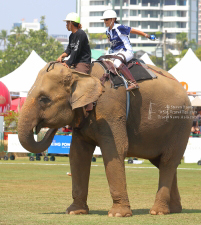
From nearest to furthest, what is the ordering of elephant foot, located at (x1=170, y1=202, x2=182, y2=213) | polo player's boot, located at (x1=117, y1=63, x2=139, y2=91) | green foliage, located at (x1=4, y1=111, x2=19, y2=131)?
polo player's boot, located at (x1=117, y1=63, x2=139, y2=91) → elephant foot, located at (x1=170, y1=202, x2=182, y2=213) → green foliage, located at (x1=4, y1=111, x2=19, y2=131)

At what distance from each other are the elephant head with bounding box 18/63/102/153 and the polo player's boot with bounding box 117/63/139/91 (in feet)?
2.05

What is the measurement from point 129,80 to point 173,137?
167 centimetres

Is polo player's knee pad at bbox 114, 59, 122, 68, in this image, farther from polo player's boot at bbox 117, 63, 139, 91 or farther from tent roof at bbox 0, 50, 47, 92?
tent roof at bbox 0, 50, 47, 92

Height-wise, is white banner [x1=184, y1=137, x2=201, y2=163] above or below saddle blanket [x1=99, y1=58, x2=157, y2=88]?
below

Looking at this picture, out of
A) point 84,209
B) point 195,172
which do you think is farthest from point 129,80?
point 195,172

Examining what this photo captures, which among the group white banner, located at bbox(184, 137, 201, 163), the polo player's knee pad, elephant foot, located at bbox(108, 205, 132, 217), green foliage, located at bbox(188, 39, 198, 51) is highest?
green foliage, located at bbox(188, 39, 198, 51)

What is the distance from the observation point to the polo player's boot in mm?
12578

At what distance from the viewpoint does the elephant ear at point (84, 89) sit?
39.8 feet

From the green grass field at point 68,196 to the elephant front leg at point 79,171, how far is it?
28 centimetres

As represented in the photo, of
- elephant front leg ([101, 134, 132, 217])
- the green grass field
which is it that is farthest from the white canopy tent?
elephant front leg ([101, 134, 132, 217])

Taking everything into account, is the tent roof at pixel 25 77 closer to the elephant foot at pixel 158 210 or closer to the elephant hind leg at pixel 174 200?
the elephant hind leg at pixel 174 200

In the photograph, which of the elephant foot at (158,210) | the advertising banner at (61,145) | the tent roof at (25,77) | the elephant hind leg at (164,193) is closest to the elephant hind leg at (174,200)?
the elephant hind leg at (164,193)

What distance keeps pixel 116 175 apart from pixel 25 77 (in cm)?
3570

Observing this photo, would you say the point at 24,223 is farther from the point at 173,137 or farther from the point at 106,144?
the point at 173,137
